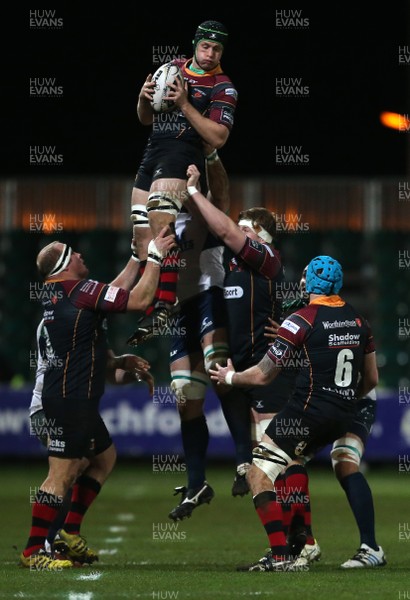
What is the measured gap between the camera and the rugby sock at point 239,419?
10000mm

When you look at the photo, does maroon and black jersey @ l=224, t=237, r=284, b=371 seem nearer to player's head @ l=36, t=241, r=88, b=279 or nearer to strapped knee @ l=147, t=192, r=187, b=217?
strapped knee @ l=147, t=192, r=187, b=217

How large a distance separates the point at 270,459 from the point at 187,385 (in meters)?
1.35

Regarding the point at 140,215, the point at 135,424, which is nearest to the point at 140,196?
the point at 140,215

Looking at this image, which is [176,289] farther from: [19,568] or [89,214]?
[89,214]

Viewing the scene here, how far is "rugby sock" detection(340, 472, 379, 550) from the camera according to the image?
9.61 meters

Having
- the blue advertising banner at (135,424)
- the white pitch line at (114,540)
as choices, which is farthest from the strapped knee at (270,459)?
the blue advertising banner at (135,424)

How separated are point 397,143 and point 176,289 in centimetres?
1408

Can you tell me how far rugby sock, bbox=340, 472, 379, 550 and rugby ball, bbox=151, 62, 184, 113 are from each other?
3.06 meters

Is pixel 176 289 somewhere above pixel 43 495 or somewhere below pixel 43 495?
above

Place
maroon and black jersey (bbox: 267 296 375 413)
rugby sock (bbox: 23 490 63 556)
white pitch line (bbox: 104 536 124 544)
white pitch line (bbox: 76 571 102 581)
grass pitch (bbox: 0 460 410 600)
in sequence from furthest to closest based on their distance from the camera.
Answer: white pitch line (bbox: 104 536 124 544), rugby sock (bbox: 23 490 63 556), maroon and black jersey (bbox: 267 296 375 413), white pitch line (bbox: 76 571 102 581), grass pitch (bbox: 0 460 410 600)

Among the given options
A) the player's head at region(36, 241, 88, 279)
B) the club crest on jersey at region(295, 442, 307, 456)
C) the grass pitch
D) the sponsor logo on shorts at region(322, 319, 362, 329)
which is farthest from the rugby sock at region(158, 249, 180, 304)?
the grass pitch

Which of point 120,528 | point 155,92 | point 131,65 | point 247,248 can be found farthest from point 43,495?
point 131,65

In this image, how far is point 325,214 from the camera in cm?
2141

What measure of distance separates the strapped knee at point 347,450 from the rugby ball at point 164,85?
2.81 meters
